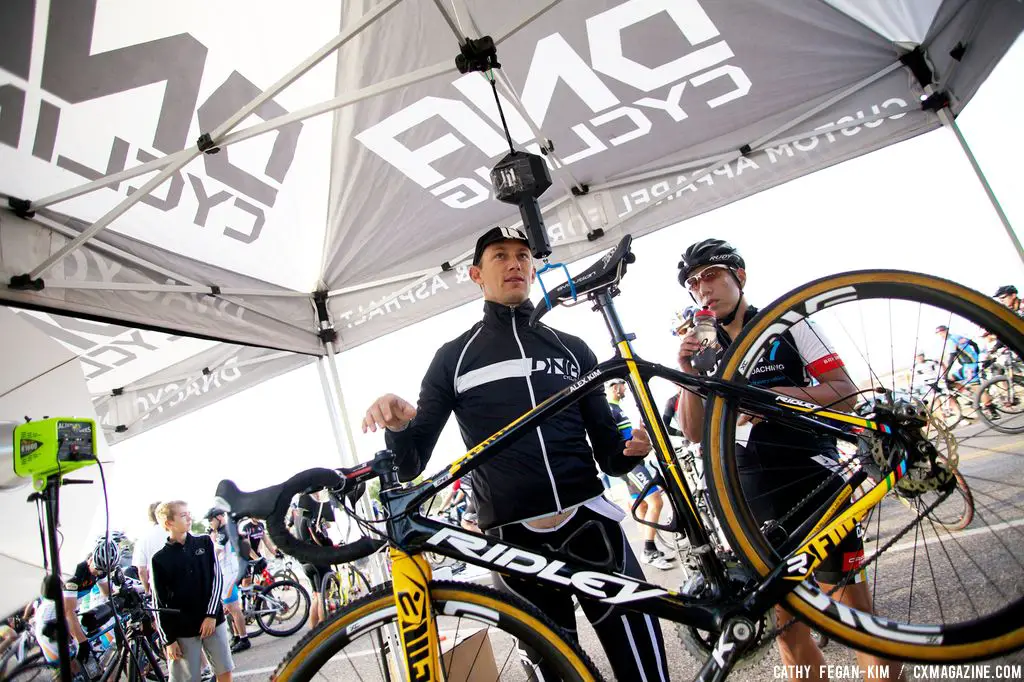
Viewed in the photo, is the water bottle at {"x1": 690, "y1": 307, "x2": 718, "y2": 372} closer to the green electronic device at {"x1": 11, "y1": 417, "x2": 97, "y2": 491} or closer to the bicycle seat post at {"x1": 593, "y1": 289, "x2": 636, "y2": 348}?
the bicycle seat post at {"x1": 593, "y1": 289, "x2": 636, "y2": 348}

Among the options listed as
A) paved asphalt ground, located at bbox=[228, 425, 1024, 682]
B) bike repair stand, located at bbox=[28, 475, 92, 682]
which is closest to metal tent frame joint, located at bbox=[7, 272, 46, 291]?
bike repair stand, located at bbox=[28, 475, 92, 682]

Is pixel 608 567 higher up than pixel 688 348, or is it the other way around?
pixel 688 348

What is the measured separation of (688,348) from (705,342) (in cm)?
8

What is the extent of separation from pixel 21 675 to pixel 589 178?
6.63m

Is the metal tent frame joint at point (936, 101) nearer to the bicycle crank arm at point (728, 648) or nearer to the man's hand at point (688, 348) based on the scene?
the man's hand at point (688, 348)

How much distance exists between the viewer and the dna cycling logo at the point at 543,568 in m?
1.06

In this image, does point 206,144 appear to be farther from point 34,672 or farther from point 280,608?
point 280,608

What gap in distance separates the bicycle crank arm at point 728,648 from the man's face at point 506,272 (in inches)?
43.0

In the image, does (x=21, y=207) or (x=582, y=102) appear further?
(x=582, y=102)

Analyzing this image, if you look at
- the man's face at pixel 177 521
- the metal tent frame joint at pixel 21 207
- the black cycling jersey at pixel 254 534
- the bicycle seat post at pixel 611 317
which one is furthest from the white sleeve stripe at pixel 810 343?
the black cycling jersey at pixel 254 534

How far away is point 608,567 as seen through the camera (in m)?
1.09

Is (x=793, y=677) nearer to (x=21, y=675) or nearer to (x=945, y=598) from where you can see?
(x=945, y=598)

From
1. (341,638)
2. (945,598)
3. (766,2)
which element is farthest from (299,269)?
(945,598)

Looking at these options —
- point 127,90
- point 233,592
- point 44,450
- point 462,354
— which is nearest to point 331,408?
point 44,450
